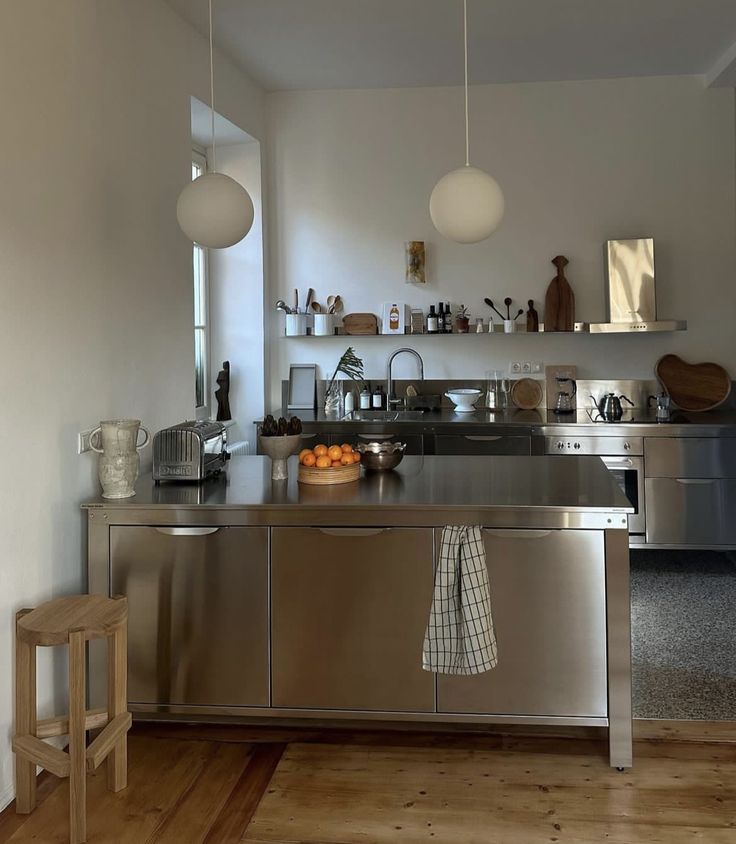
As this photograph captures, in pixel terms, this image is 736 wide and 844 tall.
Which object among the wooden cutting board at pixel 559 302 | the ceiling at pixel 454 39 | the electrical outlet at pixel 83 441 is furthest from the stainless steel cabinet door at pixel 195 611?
the wooden cutting board at pixel 559 302

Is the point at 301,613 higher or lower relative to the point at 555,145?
lower

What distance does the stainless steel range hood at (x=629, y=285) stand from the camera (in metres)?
5.34

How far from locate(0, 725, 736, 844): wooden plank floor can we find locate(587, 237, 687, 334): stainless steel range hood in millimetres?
2934

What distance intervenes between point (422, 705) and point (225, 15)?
3343 mm

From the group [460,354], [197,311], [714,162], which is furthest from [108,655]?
[714,162]

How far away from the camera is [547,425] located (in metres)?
5.04

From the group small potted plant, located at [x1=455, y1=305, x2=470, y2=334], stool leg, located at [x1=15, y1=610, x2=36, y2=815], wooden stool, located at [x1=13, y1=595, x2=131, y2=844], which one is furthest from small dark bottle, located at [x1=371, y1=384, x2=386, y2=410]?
stool leg, located at [x1=15, y1=610, x2=36, y2=815]

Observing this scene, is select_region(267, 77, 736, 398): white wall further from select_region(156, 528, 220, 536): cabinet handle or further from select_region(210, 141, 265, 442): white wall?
select_region(156, 528, 220, 536): cabinet handle

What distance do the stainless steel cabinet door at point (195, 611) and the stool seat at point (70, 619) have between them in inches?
9.2

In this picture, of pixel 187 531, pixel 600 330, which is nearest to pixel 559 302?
pixel 600 330

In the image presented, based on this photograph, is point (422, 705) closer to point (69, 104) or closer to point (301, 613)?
point (301, 613)

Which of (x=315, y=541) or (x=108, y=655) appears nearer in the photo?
(x=108, y=655)

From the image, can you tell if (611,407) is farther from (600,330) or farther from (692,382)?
(692,382)

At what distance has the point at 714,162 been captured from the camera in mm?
5449
